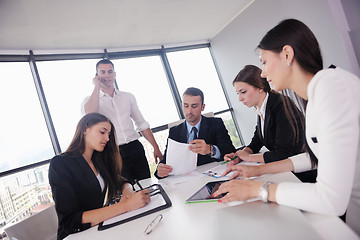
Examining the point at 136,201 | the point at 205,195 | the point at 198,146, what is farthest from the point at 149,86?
the point at 205,195

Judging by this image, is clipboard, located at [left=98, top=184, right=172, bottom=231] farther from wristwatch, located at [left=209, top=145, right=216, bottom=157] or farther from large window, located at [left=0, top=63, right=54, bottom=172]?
large window, located at [left=0, top=63, right=54, bottom=172]

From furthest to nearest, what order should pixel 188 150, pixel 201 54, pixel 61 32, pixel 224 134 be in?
pixel 201 54, pixel 61 32, pixel 224 134, pixel 188 150

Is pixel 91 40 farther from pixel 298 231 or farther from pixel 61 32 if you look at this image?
pixel 298 231

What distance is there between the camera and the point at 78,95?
392cm

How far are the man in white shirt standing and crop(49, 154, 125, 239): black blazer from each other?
1191 mm

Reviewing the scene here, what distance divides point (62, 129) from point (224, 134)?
9.25ft

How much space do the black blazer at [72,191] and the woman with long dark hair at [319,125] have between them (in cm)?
84

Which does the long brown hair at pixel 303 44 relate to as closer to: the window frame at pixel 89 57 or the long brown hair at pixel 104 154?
the long brown hair at pixel 104 154

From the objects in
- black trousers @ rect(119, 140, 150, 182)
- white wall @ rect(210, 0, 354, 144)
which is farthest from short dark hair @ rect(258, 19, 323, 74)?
white wall @ rect(210, 0, 354, 144)

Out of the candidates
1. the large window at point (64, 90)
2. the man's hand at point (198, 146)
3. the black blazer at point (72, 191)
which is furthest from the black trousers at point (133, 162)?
the large window at point (64, 90)

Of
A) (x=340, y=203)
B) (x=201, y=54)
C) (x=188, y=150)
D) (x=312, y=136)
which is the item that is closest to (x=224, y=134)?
(x=188, y=150)

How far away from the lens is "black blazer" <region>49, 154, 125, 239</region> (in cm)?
118

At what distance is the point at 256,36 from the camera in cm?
442

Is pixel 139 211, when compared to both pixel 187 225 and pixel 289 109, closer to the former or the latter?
pixel 187 225
